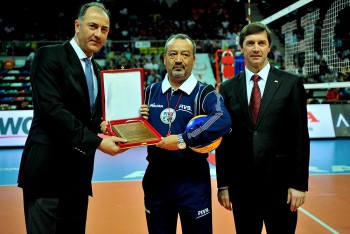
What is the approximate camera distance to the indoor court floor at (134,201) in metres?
4.73

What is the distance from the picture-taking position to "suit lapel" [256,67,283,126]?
115 inches

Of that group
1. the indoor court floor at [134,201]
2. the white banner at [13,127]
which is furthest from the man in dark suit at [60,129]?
the white banner at [13,127]

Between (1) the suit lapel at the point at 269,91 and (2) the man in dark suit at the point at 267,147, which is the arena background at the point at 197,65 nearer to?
(2) the man in dark suit at the point at 267,147

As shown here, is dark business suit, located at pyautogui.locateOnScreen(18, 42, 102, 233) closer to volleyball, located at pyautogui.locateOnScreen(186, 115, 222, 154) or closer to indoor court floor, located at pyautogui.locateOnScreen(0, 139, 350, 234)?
volleyball, located at pyautogui.locateOnScreen(186, 115, 222, 154)

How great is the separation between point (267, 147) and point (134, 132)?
3.28 ft

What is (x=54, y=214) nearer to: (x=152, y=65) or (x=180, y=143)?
(x=180, y=143)

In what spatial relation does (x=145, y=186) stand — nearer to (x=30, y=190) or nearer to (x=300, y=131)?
(x=30, y=190)

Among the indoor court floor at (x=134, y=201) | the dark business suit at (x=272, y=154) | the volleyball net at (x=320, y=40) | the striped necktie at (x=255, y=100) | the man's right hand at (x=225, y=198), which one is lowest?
the indoor court floor at (x=134, y=201)

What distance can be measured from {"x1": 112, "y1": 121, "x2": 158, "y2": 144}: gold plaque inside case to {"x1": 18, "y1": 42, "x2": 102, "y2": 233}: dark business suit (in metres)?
0.15

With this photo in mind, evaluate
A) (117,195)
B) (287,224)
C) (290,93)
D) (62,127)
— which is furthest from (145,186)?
(117,195)

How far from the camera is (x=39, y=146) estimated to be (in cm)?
253

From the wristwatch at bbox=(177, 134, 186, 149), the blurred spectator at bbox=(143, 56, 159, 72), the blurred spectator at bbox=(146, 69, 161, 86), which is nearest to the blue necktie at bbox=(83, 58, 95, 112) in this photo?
the wristwatch at bbox=(177, 134, 186, 149)

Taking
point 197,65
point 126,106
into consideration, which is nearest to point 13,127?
point 126,106

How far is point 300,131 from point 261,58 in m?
0.61
